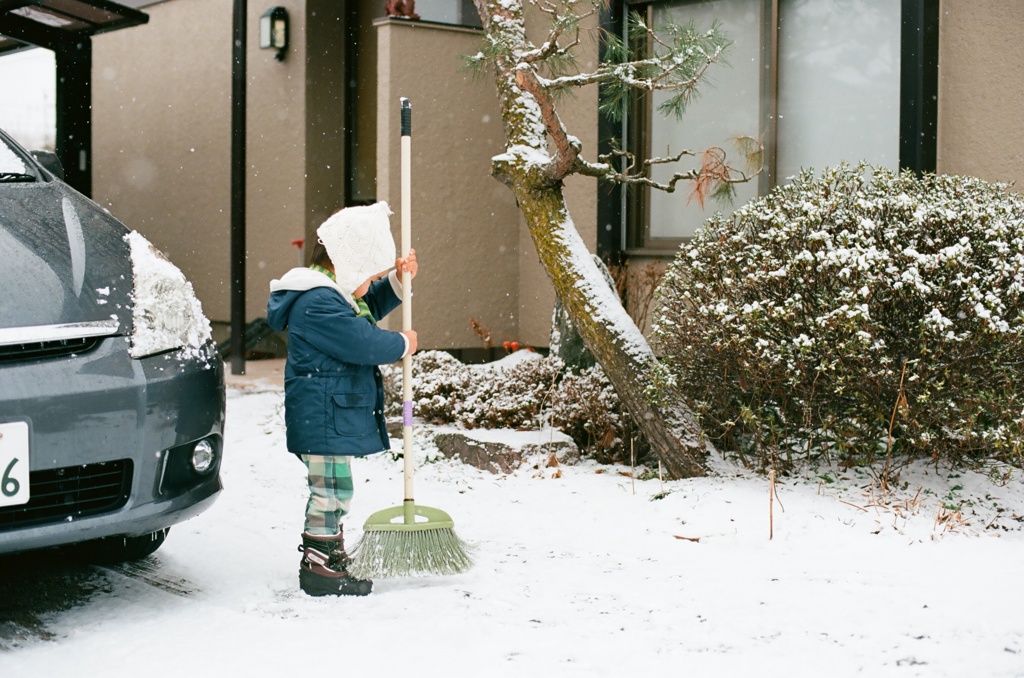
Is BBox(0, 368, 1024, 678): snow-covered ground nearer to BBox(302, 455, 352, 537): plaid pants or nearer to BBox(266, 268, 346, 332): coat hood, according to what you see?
BBox(302, 455, 352, 537): plaid pants

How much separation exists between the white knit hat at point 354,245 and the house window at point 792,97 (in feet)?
10.7

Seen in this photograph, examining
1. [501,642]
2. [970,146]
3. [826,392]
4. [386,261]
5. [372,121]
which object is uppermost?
[372,121]

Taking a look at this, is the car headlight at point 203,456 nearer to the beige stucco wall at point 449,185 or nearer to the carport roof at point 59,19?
the beige stucco wall at point 449,185

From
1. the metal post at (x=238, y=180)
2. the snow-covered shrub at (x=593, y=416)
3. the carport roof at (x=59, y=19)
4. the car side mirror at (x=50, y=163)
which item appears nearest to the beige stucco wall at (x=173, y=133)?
the carport roof at (x=59, y=19)

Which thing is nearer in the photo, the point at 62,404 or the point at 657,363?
the point at 62,404

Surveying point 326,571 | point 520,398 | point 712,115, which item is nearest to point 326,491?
point 326,571

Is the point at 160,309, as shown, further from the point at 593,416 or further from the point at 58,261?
the point at 593,416

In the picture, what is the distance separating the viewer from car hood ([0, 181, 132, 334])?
3.11 meters

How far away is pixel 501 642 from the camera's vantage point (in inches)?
125

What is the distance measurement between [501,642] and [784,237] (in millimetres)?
2193

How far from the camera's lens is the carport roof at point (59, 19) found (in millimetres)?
9250

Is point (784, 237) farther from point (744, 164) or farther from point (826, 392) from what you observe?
point (744, 164)

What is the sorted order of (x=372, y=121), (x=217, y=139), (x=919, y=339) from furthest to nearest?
(x=217, y=139) → (x=372, y=121) → (x=919, y=339)

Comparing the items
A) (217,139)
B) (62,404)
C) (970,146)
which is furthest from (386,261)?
(217,139)
